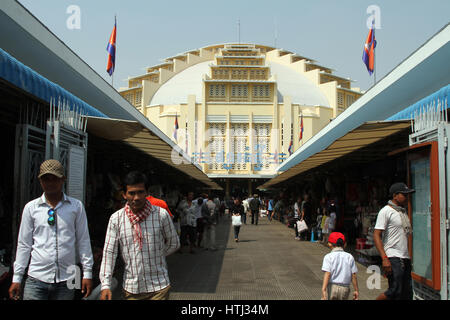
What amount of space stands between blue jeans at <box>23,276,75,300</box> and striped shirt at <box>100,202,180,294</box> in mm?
335

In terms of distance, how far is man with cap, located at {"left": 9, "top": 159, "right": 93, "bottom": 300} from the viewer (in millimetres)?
3744

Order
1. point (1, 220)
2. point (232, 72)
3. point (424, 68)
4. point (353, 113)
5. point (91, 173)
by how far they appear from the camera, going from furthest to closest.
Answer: point (232, 72) → point (353, 113) → point (91, 173) → point (424, 68) → point (1, 220)

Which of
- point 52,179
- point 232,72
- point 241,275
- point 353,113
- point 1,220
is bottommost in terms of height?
point 241,275

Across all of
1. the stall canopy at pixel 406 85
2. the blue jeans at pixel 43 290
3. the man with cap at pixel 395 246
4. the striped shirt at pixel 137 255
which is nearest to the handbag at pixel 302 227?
the stall canopy at pixel 406 85

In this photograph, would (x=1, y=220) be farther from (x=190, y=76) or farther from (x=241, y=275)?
(x=190, y=76)

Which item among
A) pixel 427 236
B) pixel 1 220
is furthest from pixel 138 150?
pixel 427 236

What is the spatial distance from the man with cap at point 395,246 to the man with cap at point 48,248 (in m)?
3.31

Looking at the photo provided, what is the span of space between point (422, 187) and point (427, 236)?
624 mm

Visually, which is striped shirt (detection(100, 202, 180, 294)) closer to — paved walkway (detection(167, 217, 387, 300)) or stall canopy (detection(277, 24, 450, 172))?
paved walkway (detection(167, 217, 387, 300))

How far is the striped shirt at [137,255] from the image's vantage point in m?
3.82

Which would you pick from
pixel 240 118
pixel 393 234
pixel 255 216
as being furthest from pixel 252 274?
pixel 240 118

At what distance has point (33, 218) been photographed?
382 centimetres

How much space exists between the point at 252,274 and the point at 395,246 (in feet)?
14.1

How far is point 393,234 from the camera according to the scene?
17.6ft
